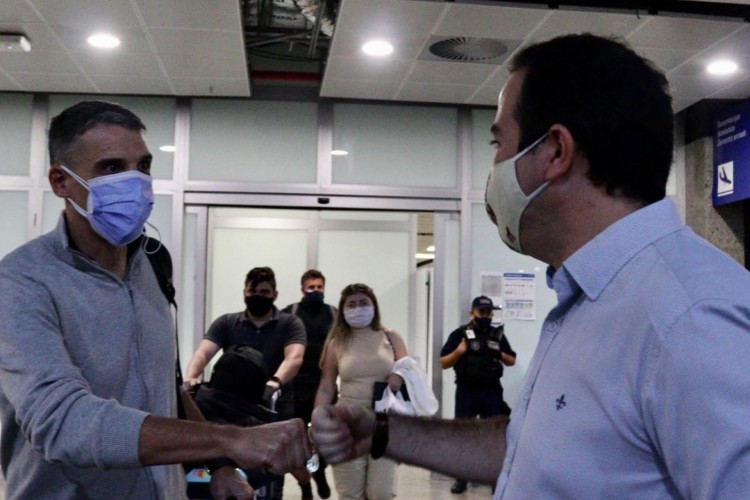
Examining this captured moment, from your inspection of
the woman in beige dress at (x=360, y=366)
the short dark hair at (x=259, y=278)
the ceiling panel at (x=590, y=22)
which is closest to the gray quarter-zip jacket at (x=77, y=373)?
the short dark hair at (x=259, y=278)

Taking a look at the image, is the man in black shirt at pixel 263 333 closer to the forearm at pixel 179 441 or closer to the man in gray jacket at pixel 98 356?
the man in gray jacket at pixel 98 356

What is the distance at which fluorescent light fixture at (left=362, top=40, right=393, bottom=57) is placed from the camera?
17.8ft

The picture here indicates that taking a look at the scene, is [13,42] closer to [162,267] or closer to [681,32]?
[162,267]

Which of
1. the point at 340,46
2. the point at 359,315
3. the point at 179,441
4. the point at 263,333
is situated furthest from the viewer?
the point at 340,46

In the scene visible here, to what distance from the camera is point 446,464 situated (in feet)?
5.24

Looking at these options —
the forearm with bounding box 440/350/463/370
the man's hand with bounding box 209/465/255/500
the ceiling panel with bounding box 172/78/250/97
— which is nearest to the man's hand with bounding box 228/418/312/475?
the man's hand with bounding box 209/465/255/500

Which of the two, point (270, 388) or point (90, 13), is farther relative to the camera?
point (90, 13)

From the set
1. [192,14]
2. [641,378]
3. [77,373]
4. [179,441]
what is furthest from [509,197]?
[192,14]

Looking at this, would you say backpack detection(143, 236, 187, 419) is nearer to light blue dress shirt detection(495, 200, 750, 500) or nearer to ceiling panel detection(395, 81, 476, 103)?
light blue dress shirt detection(495, 200, 750, 500)

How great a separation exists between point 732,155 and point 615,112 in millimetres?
6072

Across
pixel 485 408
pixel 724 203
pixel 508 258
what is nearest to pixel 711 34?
pixel 724 203

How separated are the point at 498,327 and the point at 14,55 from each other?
4157 mm

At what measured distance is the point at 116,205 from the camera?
5.69 feet

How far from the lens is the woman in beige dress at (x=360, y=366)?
4.80 metres
